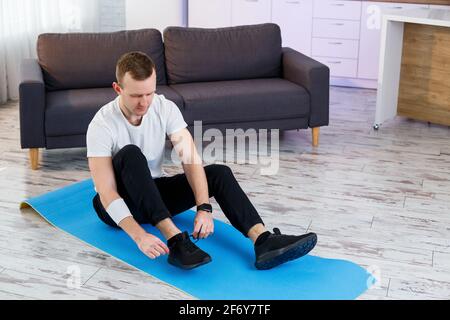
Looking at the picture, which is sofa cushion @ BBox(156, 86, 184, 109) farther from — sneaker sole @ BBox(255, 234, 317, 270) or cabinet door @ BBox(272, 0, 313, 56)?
cabinet door @ BBox(272, 0, 313, 56)

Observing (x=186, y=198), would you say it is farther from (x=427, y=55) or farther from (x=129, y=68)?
(x=427, y=55)

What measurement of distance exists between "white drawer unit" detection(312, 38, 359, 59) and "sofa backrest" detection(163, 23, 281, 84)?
57.7 inches

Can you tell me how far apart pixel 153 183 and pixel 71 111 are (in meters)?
1.37

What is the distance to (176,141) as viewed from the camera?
321 cm

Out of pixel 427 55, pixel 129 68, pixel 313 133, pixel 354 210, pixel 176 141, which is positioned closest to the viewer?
pixel 129 68

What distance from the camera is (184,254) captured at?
290 cm

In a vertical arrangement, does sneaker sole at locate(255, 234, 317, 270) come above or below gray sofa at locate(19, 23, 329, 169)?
below

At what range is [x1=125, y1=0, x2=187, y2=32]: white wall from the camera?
21.4ft

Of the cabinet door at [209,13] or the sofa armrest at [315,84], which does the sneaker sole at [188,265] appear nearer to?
the sofa armrest at [315,84]

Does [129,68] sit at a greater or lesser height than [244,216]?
greater

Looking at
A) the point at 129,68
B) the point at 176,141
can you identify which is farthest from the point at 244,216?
the point at 129,68

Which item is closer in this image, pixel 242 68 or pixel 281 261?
pixel 281 261

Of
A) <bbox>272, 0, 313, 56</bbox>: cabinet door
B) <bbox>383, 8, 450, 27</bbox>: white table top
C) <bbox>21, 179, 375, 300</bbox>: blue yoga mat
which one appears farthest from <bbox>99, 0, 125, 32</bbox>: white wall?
<bbox>21, 179, 375, 300</bbox>: blue yoga mat

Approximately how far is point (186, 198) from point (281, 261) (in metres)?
0.52
